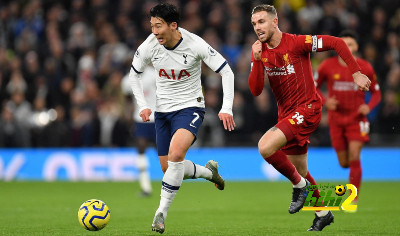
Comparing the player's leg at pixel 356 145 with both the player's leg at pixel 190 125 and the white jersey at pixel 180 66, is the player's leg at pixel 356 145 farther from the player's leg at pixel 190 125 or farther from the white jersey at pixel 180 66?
the white jersey at pixel 180 66

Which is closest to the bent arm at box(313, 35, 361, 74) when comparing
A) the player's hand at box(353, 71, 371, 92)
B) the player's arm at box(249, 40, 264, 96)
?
the player's hand at box(353, 71, 371, 92)

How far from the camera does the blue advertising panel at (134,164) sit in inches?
683

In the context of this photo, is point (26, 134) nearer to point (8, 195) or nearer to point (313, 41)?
point (8, 195)

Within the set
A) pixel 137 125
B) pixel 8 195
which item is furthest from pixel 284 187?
pixel 8 195

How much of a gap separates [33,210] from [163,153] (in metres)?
3.35

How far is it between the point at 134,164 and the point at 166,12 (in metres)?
9.97

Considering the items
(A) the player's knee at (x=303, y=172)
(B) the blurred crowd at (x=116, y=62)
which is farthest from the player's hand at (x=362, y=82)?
(B) the blurred crowd at (x=116, y=62)

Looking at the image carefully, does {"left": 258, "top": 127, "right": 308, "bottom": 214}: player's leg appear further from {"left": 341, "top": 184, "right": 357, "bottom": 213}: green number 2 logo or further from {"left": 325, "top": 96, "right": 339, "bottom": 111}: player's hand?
{"left": 325, "top": 96, "right": 339, "bottom": 111}: player's hand

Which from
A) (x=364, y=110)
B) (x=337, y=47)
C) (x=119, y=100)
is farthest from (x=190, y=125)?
(x=119, y=100)

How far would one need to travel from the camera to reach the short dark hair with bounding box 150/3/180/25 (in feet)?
26.8

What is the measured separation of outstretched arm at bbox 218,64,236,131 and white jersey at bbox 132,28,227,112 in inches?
4.6

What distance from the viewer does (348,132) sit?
11.2 m

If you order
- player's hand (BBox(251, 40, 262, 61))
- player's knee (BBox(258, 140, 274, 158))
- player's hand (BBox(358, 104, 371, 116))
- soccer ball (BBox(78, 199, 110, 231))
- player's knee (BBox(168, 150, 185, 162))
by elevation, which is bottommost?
soccer ball (BBox(78, 199, 110, 231))

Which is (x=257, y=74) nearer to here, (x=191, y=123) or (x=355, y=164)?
(x=191, y=123)
